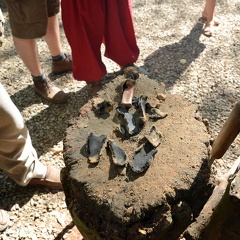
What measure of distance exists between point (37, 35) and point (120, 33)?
2.41 ft

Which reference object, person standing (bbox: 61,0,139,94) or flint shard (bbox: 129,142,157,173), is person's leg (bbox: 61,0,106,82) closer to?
person standing (bbox: 61,0,139,94)

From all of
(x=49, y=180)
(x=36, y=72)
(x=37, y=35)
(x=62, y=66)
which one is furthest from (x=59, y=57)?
(x=49, y=180)

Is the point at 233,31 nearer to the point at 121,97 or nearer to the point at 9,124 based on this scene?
the point at 121,97

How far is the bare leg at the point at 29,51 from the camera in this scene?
2.66m

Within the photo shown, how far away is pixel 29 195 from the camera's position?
2.31 metres

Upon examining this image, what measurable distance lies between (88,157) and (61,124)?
4.55 feet

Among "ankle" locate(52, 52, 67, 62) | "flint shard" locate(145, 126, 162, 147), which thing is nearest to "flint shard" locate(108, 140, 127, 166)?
"flint shard" locate(145, 126, 162, 147)

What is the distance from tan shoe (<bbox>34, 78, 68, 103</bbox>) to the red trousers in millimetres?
256

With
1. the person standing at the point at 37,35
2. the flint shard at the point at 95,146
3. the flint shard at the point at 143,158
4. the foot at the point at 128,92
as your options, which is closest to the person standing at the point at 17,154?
the flint shard at the point at 95,146

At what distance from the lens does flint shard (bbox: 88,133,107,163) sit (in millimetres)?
1483

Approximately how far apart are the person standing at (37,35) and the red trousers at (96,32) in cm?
23

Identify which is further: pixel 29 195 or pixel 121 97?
pixel 29 195

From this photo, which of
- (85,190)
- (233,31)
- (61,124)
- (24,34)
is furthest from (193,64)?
(85,190)

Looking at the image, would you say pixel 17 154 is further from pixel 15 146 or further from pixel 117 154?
pixel 117 154
